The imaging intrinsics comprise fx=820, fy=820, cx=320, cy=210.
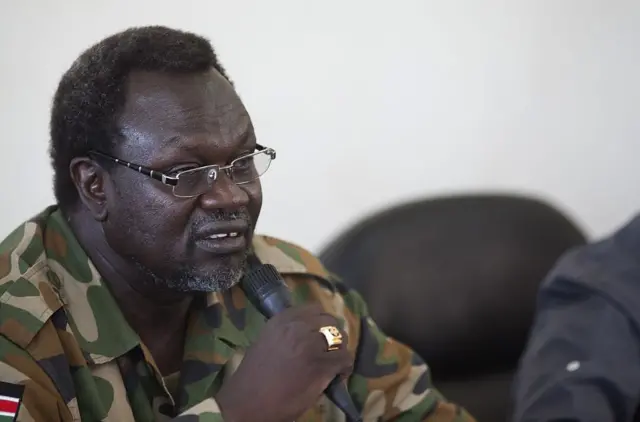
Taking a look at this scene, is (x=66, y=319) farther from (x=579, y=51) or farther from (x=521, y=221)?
(x=579, y=51)

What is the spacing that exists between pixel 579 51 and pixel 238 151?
1.22m

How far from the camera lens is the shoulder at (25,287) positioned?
0.97 m

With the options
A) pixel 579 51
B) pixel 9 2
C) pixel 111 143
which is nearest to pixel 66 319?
pixel 111 143

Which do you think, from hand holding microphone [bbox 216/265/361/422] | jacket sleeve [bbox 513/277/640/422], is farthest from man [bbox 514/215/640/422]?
hand holding microphone [bbox 216/265/361/422]

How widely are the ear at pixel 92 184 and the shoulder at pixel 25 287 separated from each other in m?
0.08

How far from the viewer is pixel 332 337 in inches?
37.8

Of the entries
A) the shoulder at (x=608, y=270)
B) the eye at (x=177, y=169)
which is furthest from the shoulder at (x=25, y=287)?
the shoulder at (x=608, y=270)

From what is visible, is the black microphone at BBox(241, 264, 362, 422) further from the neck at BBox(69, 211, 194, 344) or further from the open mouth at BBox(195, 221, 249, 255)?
the neck at BBox(69, 211, 194, 344)

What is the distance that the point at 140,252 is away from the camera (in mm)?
1065

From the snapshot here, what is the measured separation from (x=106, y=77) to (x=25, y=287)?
28cm

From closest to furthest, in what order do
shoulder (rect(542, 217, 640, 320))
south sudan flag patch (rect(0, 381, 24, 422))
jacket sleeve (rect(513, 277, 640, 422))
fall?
south sudan flag patch (rect(0, 381, 24, 422)), jacket sleeve (rect(513, 277, 640, 422)), shoulder (rect(542, 217, 640, 320))

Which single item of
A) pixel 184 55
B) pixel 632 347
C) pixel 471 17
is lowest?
pixel 632 347

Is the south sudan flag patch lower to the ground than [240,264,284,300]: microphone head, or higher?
lower

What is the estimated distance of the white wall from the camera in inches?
60.4
